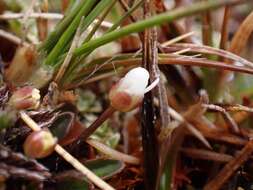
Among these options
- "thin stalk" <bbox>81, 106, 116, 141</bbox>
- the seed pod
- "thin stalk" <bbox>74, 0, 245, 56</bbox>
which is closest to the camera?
"thin stalk" <bbox>74, 0, 245, 56</bbox>

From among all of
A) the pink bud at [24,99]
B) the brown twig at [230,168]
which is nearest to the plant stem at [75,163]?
the pink bud at [24,99]

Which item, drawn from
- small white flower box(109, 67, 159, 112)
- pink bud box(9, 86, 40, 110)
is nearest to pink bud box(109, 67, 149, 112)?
small white flower box(109, 67, 159, 112)

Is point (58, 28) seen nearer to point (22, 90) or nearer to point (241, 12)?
point (22, 90)

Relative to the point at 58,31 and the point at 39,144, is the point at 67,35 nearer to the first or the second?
the point at 58,31

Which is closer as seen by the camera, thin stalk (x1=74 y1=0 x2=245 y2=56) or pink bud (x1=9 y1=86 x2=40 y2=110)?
thin stalk (x1=74 y1=0 x2=245 y2=56)

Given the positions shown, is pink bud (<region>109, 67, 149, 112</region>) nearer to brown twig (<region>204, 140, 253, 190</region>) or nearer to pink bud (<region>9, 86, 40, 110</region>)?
pink bud (<region>9, 86, 40, 110</region>)

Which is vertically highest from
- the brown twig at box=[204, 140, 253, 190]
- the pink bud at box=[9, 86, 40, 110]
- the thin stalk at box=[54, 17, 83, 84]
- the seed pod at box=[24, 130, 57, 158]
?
the thin stalk at box=[54, 17, 83, 84]

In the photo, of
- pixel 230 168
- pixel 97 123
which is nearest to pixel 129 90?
pixel 97 123

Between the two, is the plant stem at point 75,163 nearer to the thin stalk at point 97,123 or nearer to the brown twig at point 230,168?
the thin stalk at point 97,123

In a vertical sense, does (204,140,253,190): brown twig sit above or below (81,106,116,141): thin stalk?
below

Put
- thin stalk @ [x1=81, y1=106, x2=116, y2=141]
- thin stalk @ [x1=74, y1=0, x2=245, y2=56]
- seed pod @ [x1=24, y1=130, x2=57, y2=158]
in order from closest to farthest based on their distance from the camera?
1. thin stalk @ [x1=74, y1=0, x2=245, y2=56]
2. seed pod @ [x1=24, y1=130, x2=57, y2=158]
3. thin stalk @ [x1=81, y1=106, x2=116, y2=141]
